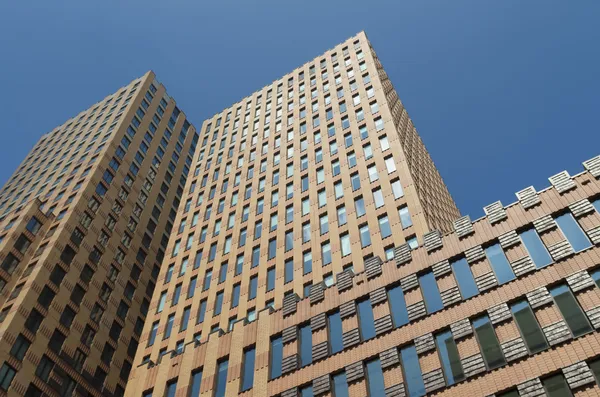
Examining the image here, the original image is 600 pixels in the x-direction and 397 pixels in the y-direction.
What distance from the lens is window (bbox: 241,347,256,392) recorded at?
36031mm

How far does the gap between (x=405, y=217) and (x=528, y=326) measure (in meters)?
17.8

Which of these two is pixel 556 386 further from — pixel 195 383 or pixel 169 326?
pixel 169 326

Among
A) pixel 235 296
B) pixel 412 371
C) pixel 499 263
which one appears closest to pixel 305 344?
pixel 412 371

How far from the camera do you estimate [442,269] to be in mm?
34562

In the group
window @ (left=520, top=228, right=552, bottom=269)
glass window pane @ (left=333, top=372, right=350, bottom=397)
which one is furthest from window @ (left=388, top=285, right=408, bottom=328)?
window @ (left=520, top=228, right=552, bottom=269)

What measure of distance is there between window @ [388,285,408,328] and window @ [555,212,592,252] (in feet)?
32.9

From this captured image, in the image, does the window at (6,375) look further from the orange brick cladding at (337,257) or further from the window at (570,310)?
the window at (570,310)

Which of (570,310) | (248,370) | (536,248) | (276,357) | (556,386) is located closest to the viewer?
(556,386)

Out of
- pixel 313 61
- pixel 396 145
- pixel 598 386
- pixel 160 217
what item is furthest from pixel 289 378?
pixel 313 61

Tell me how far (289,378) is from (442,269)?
1150cm

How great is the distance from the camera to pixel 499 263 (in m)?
32.8

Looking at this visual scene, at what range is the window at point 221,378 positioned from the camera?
3681cm

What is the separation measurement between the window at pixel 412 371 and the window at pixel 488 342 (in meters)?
3.53

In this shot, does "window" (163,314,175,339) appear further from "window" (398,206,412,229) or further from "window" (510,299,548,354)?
"window" (510,299,548,354)
